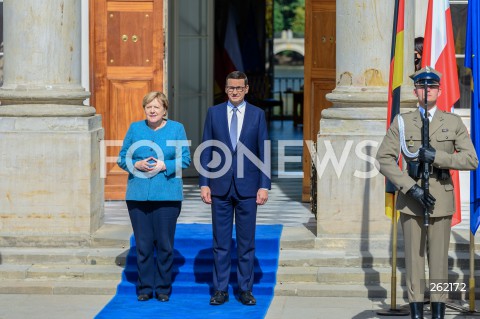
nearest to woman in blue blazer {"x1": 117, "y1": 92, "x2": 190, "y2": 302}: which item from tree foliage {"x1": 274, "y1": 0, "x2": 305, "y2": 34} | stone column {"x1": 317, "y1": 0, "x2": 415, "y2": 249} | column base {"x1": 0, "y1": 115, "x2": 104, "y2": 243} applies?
column base {"x1": 0, "y1": 115, "x2": 104, "y2": 243}

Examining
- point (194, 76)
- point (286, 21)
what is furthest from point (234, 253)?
point (286, 21)

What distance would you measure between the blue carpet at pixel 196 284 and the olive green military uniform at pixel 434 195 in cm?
148

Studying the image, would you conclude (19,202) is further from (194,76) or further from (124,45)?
(194,76)

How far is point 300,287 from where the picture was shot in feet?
35.0

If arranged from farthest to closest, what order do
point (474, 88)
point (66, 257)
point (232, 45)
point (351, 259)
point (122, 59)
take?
point (232, 45)
point (122, 59)
point (66, 257)
point (351, 259)
point (474, 88)

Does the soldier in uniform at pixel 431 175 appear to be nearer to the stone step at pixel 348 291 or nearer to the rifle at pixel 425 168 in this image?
the rifle at pixel 425 168

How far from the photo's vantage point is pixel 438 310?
9039mm

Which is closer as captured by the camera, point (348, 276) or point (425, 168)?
point (425, 168)

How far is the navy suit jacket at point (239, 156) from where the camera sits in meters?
10.2

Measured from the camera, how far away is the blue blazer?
1032 centimetres

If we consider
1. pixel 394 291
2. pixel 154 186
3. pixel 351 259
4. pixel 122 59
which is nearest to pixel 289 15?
pixel 122 59

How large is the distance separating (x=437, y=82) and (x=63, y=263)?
399 centimetres

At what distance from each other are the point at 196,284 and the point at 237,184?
1.06 meters

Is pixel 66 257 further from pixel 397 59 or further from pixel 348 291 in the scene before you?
pixel 397 59
